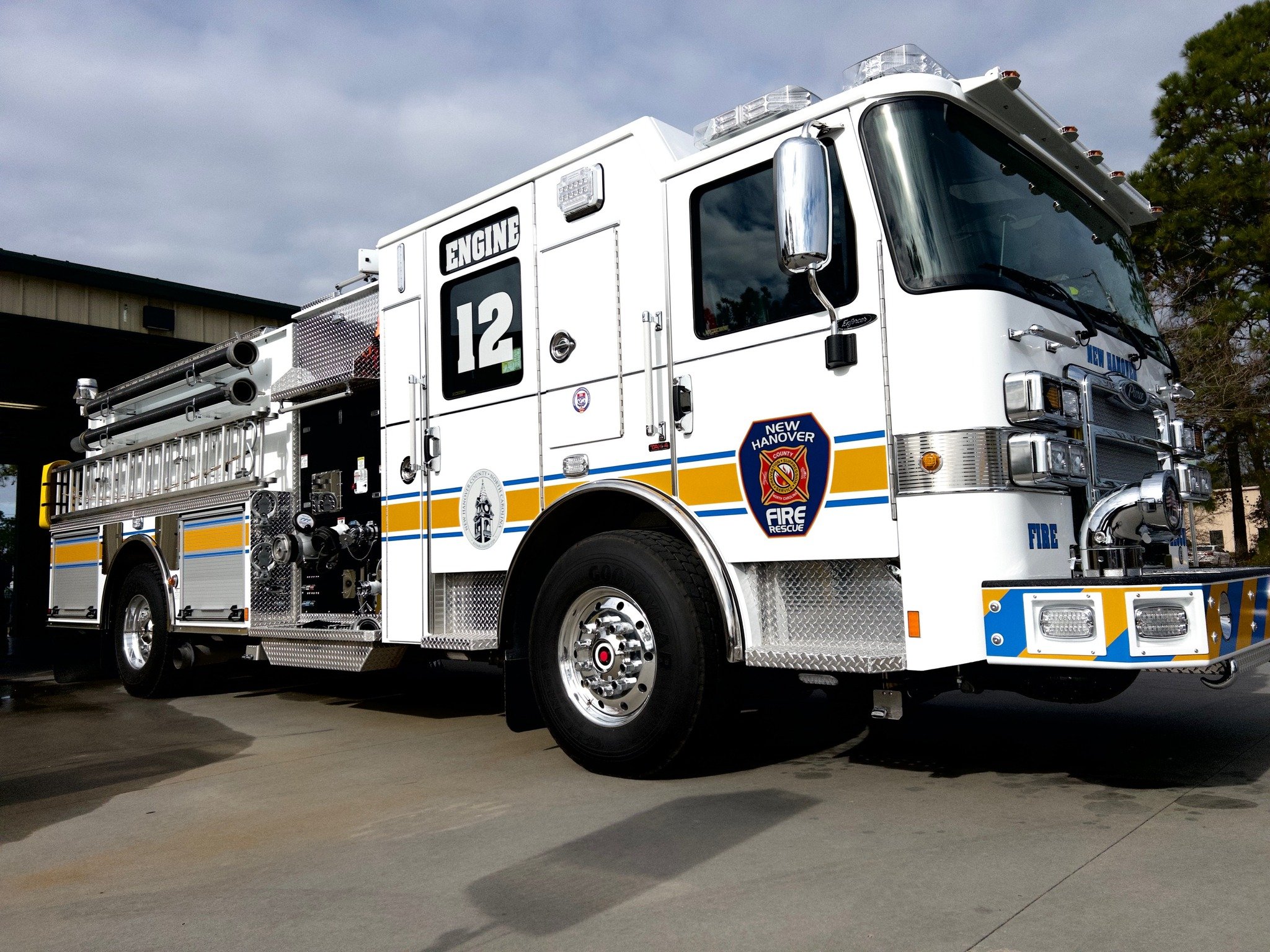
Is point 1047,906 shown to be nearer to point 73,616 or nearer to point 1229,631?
point 1229,631

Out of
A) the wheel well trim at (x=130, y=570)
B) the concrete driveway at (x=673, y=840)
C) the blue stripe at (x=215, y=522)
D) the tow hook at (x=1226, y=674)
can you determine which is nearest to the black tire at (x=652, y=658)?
the concrete driveway at (x=673, y=840)

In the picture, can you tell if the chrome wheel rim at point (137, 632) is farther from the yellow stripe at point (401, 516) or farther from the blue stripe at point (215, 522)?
the yellow stripe at point (401, 516)

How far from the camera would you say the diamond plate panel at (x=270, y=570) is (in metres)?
7.18

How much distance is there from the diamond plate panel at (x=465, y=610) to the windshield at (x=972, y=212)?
276 centimetres

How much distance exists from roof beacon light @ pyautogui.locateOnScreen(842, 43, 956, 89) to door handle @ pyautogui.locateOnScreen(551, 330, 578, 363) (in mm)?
1817

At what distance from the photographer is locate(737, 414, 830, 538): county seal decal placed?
419 cm

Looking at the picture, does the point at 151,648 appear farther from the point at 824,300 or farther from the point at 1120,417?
the point at 1120,417

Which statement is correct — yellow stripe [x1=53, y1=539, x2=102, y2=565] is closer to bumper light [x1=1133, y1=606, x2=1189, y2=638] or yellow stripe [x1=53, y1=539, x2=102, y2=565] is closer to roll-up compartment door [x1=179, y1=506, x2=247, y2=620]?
roll-up compartment door [x1=179, y1=506, x2=247, y2=620]

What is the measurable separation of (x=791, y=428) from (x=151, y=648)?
21.3 feet

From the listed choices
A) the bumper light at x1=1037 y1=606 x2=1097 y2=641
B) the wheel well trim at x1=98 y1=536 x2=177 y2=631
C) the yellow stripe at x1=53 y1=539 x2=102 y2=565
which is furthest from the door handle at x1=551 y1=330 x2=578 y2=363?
the yellow stripe at x1=53 y1=539 x2=102 y2=565

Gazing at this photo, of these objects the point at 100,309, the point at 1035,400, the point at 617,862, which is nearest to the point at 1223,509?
the point at 100,309

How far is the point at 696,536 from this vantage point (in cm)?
452

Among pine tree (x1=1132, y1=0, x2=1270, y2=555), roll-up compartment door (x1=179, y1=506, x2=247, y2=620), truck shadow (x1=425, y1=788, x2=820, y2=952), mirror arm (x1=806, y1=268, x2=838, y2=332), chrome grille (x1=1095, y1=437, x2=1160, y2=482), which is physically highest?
pine tree (x1=1132, y1=0, x2=1270, y2=555)

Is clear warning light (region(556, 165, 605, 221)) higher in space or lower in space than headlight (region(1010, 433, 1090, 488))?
higher
